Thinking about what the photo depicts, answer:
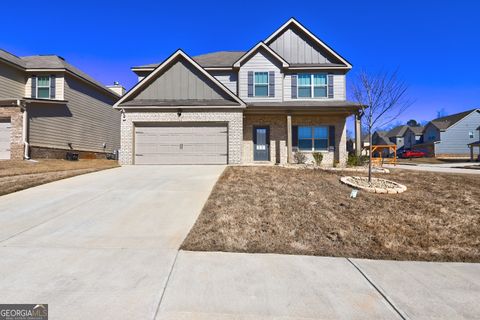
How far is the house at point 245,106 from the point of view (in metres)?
15.0

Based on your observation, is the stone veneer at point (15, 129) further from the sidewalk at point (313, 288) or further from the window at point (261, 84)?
the sidewalk at point (313, 288)

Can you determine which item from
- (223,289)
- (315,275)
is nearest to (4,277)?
(223,289)

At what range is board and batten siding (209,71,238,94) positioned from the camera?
57.9ft

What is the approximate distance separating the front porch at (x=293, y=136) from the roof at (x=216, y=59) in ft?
13.5

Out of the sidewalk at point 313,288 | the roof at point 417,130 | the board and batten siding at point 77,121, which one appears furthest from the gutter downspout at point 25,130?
the roof at point 417,130

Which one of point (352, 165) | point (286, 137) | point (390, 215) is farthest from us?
point (286, 137)

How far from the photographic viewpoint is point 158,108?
15.0 meters

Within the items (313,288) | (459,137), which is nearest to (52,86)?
(313,288)

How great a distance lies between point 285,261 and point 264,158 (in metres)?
12.6

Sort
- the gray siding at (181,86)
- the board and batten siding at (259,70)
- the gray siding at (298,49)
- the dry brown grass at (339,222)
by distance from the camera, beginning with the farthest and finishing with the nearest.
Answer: the gray siding at (298,49) → the board and batten siding at (259,70) → the gray siding at (181,86) → the dry brown grass at (339,222)

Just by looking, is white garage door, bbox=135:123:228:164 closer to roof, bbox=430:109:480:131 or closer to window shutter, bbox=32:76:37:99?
window shutter, bbox=32:76:37:99

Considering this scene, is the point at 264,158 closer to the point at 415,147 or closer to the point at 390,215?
the point at 390,215

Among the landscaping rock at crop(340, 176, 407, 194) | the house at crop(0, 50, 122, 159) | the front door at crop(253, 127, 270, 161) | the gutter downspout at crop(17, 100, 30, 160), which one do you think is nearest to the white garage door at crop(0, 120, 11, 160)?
the house at crop(0, 50, 122, 159)

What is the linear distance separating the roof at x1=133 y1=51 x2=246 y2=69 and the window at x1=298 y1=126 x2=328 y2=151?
631 cm
